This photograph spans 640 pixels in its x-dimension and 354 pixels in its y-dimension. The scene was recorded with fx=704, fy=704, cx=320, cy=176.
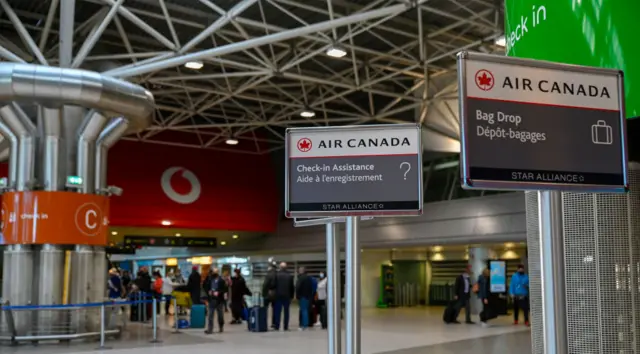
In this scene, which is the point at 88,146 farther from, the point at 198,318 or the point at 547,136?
the point at 547,136

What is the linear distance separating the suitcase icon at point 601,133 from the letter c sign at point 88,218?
503 inches

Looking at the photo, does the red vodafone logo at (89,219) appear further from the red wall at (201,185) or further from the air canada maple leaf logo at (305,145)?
the red wall at (201,185)

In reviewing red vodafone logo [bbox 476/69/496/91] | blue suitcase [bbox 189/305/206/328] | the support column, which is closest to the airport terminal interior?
red vodafone logo [bbox 476/69/496/91]

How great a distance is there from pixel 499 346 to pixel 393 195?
382 inches

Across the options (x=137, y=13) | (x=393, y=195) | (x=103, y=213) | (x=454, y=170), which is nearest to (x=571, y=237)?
(x=393, y=195)

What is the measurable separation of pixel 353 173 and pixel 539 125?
1560 mm

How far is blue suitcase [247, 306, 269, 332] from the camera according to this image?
1628 cm

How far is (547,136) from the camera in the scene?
8.57ft

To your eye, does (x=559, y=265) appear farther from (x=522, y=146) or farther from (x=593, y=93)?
(x=593, y=93)

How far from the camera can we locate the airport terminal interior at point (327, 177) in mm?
2689

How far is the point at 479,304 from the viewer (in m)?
22.6

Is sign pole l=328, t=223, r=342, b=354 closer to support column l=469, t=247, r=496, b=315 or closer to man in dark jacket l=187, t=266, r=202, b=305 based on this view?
man in dark jacket l=187, t=266, r=202, b=305

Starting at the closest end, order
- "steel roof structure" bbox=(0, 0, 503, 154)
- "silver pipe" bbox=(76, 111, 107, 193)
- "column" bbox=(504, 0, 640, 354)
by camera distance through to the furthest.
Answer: "column" bbox=(504, 0, 640, 354), "silver pipe" bbox=(76, 111, 107, 193), "steel roof structure" bbox=(0, 0, 503, 154)

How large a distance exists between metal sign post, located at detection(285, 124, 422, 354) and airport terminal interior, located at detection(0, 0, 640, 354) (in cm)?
1
